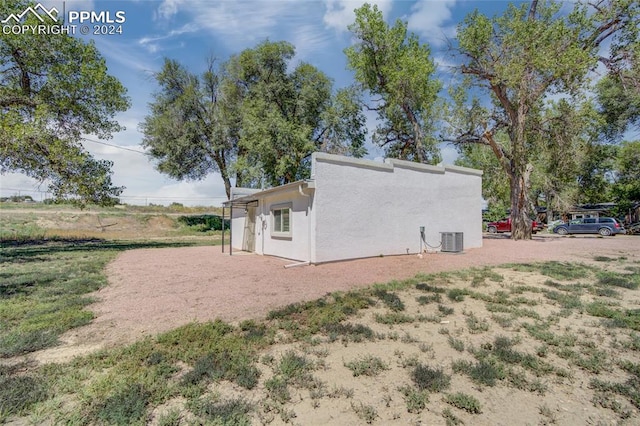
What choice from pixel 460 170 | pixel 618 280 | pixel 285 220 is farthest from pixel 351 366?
pixel 460 170

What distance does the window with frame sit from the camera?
10828 millimetres

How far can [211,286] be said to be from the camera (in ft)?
22.4

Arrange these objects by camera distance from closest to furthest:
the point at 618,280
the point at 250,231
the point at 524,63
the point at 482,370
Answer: the point at 482,370 → the point at 618,280 → the point at 250,231 → the point at 524,63

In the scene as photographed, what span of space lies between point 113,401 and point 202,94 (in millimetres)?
24310

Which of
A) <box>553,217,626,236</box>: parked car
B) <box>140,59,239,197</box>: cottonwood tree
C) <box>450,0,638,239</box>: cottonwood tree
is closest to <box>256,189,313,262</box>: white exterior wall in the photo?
<box>140,59,239,197</box>: cottonwood tree

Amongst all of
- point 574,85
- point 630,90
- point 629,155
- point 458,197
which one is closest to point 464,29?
point 574,85

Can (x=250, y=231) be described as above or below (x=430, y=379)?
above

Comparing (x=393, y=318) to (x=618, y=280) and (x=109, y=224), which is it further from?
(x=109, y=224)

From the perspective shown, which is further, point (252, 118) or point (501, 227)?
point (501, 227)

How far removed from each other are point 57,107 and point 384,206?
15206 mm

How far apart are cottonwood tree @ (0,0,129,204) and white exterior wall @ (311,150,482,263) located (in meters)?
11.4

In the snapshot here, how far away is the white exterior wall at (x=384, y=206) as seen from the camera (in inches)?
373

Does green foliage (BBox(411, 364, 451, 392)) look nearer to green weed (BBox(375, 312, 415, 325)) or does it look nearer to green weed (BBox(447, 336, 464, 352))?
green weed (BBox(447, 336, 464, 352))

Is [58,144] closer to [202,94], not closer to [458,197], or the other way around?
[202,94]
